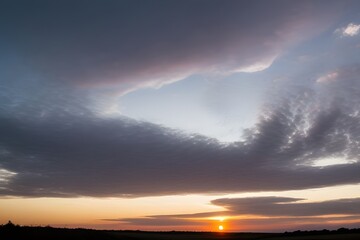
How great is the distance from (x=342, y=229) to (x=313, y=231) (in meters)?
12.6

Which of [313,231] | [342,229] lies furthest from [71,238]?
[342,229]

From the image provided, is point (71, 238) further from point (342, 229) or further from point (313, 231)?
point (342, 229)

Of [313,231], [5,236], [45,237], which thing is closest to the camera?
[5,236]

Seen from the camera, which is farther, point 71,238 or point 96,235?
point 96,235

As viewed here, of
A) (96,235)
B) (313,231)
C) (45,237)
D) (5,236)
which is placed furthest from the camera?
(313,231)

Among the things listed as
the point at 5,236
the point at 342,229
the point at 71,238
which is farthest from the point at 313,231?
the point at 5,236

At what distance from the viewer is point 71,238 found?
6781 centimetres

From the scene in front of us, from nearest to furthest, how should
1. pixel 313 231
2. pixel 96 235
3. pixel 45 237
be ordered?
1. pixel 45 237
2. pixel 96 235
3. pixel 313 231

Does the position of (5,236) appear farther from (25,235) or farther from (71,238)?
(71,238)

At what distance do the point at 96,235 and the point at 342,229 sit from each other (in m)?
114

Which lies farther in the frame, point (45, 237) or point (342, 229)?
point (342, 229)

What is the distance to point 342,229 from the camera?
5965 inches

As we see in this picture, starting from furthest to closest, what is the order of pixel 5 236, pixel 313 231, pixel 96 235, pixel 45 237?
pixel 313 231, pixel 96 235, pixel 45 237, pixel 5 236

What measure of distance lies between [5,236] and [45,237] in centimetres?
674
